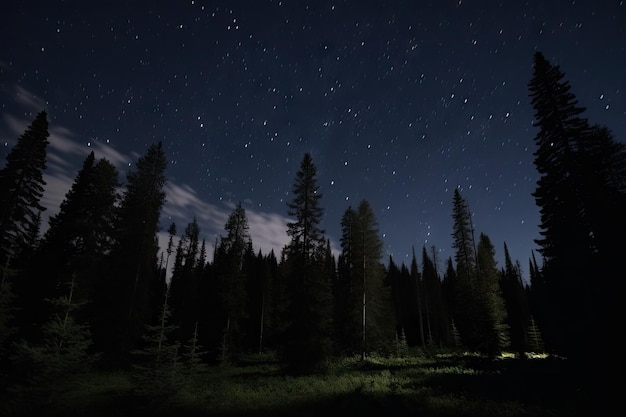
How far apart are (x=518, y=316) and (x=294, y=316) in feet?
147

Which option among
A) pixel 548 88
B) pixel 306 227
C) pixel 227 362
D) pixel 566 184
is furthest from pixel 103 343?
pixel 548 88

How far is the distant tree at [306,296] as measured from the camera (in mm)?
23266

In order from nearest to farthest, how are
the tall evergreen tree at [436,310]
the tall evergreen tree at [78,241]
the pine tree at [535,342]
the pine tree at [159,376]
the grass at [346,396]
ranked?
the grass at [346,396], the pine tree at [159,376], the tall evergreen tree at [78,241], the pine tree at [535,342], the tall evergreen tree at [436,310]

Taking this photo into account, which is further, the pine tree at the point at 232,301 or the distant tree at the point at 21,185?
the pine tree at the point at 232,301

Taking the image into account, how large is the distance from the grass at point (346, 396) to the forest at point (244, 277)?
120 cm

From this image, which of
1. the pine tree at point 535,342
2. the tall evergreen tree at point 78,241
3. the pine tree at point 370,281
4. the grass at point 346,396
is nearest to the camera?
the grass at point 346,396

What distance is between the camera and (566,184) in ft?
57.5

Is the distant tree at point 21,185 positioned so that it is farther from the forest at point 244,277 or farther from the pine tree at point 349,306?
the pine tree at point 349,306

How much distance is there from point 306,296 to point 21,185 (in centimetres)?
2079

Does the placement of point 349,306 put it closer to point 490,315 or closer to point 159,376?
point 490,315

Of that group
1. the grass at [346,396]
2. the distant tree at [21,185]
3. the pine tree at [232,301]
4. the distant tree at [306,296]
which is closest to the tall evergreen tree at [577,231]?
the grass at [346,396]

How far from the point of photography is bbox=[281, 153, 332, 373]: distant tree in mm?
23266

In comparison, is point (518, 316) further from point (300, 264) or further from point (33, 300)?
point (33, 300)

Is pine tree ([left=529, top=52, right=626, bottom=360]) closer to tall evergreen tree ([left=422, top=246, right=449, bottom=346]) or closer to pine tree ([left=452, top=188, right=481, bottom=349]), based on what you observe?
pine tree ([left=452, top=188, right=481, bottom=349])
